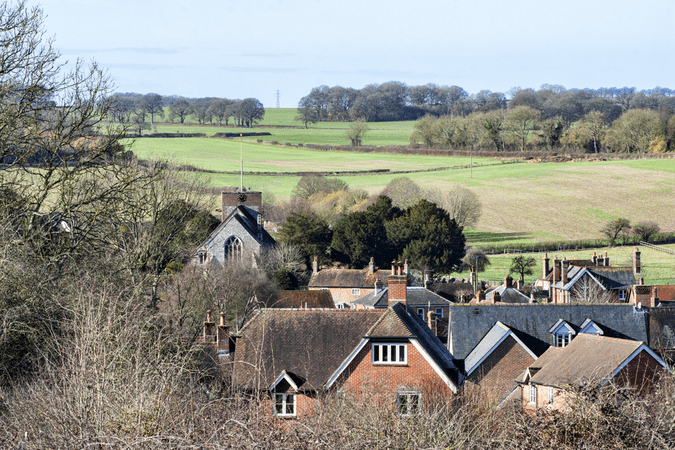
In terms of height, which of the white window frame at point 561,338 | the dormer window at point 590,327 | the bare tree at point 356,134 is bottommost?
the white window frame at point 561,338

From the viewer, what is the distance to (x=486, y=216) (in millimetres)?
99062

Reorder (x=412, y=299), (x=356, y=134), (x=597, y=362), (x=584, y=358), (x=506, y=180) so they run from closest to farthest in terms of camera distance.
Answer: (x=597, y=362), (x=584, y=358), (x=412, y=299), (x=506, y=180), (x=356, y=134)

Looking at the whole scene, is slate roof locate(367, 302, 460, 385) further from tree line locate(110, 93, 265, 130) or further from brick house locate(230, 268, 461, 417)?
tree line locate(110, 93, 265, 130)

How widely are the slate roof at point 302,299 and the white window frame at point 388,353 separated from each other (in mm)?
22660

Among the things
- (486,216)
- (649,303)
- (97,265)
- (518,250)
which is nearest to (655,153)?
(486,216)

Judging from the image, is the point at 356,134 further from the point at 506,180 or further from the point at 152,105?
the point at 506,180

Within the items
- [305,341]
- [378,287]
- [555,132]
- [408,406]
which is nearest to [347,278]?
[378,287]

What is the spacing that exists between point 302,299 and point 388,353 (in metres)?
24.7

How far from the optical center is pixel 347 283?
5938cm

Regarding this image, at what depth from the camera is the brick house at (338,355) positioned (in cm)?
2311

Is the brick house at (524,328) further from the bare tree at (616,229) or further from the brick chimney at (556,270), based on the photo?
the bare tree at (616,229)

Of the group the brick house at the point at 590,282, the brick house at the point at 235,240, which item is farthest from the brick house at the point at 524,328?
the brick house at the point at 235,240

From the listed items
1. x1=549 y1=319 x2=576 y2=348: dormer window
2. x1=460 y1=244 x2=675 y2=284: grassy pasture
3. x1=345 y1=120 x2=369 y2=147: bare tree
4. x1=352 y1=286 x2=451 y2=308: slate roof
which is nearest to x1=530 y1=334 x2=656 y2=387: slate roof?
x1=549 y1=319 x2=576 y2=348: dormer window

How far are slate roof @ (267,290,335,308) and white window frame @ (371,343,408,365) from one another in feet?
74.3
